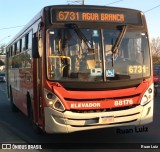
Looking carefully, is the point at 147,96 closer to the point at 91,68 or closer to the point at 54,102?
the point at 91,68

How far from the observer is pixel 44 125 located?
9070mm

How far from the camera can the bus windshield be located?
29.7ft

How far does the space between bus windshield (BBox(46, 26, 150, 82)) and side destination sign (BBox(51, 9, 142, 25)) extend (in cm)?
26

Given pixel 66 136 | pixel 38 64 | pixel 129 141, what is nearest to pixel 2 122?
pixel 66 136

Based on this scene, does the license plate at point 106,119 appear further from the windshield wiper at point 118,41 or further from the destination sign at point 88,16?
the destination sign at point 88,16

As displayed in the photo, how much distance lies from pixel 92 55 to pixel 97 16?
3.29ft

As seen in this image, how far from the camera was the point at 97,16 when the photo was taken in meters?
9.50

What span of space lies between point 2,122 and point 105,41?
5.81 meters

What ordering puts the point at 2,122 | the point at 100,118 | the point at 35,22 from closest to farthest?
the point at 100,118, the point at 35,22, the point at 2,122

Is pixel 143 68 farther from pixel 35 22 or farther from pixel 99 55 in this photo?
pixel 35 22

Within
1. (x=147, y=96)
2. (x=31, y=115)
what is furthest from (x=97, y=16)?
(x=31, y=115)

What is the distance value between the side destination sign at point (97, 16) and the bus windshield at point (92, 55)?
26 cm

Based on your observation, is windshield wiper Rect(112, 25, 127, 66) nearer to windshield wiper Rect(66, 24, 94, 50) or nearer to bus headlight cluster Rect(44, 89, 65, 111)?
windshield wiper Rect(66, 24, 94, 50)

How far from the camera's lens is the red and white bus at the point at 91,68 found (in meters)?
8.84
